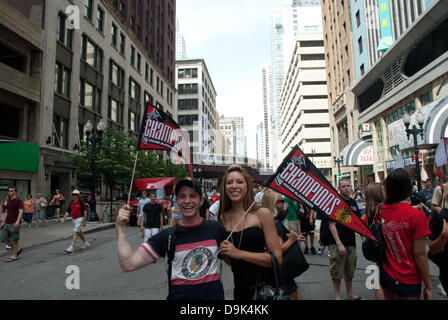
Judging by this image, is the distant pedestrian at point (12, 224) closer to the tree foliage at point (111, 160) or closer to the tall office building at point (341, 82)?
the tree foliage at point (111, 160)

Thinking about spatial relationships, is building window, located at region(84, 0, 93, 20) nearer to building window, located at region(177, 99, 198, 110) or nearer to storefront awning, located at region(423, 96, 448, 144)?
storefront awning, located at region(423, 96, 448, 144)

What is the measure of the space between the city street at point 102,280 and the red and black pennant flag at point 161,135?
Result: 7.97 feet

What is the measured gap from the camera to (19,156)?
1784 centimetres

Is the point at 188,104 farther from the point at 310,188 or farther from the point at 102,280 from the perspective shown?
the point at 310,188

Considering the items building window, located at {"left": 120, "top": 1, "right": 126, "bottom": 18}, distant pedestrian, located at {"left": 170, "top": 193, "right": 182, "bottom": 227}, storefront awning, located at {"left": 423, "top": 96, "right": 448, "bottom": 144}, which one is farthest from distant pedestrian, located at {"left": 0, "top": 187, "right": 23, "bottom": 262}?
building window, located at {"left": 120, "top": 1, "right": 126, "bottom": 18}

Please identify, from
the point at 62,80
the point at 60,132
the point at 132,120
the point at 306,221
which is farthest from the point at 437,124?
the point at 132,120

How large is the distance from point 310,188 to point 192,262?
1.65 m

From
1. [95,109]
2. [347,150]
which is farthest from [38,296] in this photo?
[347,150]

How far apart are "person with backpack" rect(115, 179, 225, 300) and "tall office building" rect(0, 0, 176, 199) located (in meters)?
18.4

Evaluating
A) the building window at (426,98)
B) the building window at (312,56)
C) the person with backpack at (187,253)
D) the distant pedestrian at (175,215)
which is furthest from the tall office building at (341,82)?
the person with backpack at (187,253)

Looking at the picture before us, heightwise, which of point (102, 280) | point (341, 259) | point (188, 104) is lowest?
point (102, 280)

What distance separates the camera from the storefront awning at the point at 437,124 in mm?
16844

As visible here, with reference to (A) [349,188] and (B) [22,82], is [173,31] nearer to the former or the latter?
(B) [22,82]

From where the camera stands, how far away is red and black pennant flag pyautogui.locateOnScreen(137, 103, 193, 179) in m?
4.32
